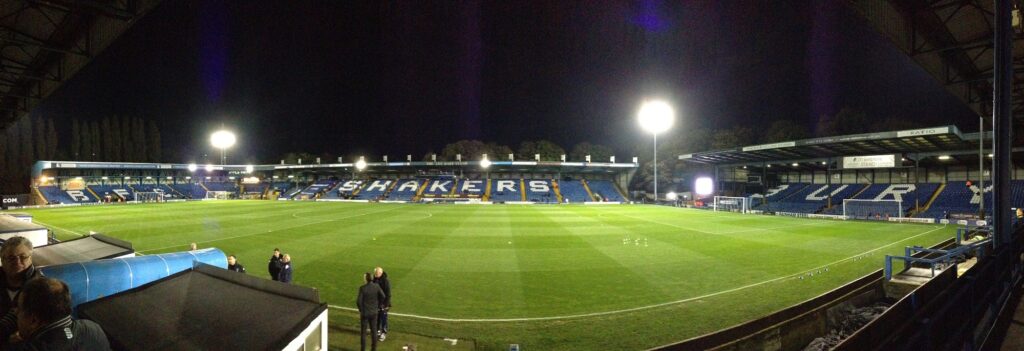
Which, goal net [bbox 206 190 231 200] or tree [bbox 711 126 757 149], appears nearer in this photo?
tree [bbox 711 126 757 149]

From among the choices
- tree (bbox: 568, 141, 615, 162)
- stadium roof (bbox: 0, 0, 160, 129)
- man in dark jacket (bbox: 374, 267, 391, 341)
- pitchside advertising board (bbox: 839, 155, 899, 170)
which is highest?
tree (bbox: 568, 141, 615, 162)

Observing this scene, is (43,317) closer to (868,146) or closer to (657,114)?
(657,114)

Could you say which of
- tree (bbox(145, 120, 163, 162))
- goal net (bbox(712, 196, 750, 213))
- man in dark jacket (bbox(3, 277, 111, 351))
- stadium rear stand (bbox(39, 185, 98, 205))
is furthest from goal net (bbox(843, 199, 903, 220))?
tree (bbox(145, 120, 163, 162))

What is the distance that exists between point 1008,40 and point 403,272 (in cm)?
1445

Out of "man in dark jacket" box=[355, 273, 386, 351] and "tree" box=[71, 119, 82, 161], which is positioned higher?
"tree" box=[71, 119, 82, 161]

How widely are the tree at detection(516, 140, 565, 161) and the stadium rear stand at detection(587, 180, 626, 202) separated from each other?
2017 centimetres

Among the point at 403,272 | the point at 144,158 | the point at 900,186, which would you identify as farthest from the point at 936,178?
the point at 144,158

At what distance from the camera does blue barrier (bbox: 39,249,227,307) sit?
14.1ft

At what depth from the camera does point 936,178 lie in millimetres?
38656

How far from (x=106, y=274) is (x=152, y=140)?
323ft

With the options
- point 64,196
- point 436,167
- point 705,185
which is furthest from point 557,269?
point 64,196

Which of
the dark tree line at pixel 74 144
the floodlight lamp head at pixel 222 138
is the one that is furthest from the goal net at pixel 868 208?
the dark tree line at pixel 74 144

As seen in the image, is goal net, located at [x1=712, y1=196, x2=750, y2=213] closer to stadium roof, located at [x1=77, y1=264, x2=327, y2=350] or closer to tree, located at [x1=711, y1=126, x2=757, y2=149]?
tree, located at [x1=711, y1=126, x2=757, y2=149]

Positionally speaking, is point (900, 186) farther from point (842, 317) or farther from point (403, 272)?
point (403, 272)
